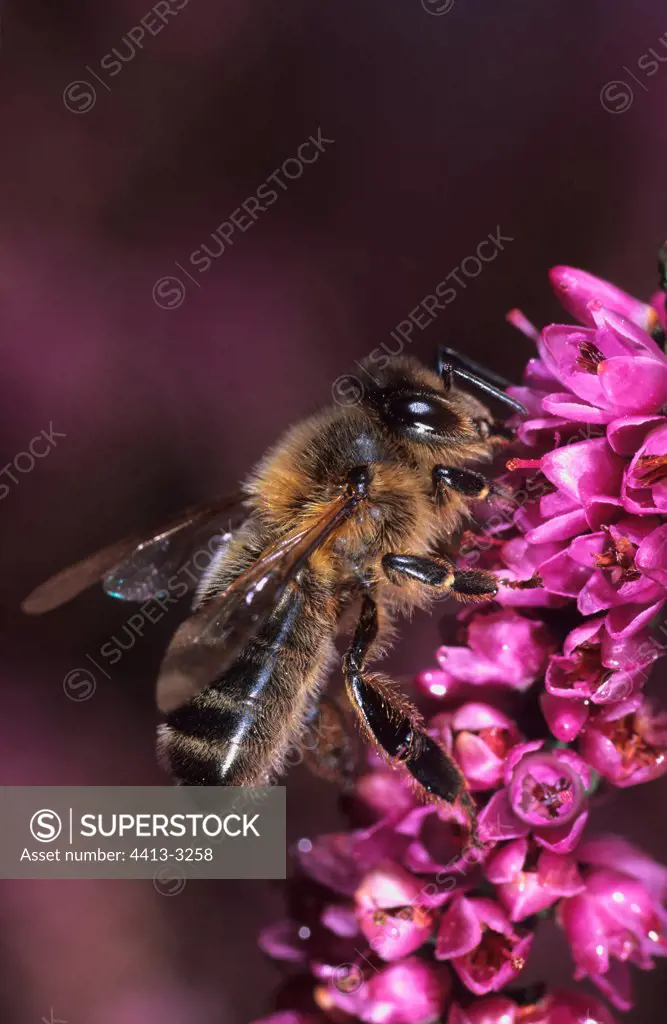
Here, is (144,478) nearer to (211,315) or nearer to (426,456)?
(211,315)

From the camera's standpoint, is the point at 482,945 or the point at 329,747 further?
the point at 329,747

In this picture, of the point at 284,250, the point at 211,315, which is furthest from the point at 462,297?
the point at 211,315

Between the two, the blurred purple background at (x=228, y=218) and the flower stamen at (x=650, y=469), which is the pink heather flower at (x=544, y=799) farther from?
the blurred purple background at (x=228, y=218)

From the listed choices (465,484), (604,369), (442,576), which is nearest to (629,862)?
(442,576)

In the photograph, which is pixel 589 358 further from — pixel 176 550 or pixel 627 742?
pixel 176 550

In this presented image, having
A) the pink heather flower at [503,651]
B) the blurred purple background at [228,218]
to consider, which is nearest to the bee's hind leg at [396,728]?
the pink heather flower at [503,651]

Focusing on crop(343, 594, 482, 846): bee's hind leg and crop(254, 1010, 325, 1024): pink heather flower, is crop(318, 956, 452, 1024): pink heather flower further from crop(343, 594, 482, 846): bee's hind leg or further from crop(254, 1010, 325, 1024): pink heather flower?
crop(343, 594, 482, 846): bee's hind leg
